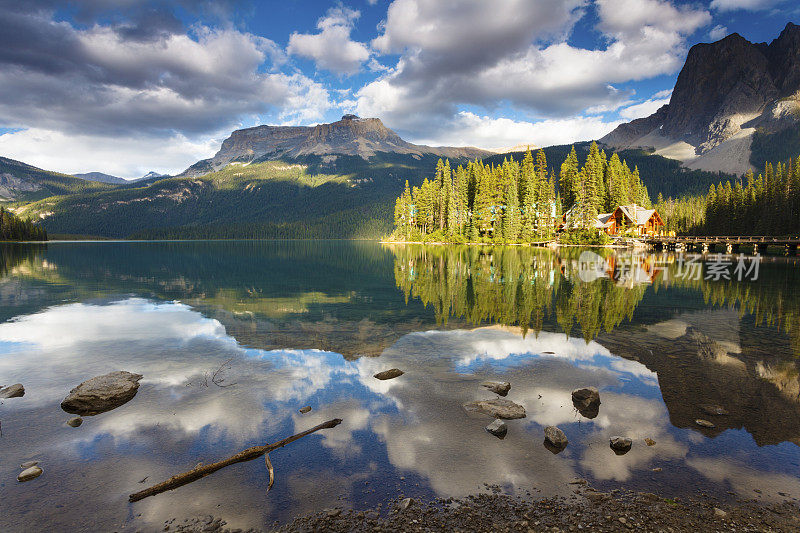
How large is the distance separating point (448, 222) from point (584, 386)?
4537 inches

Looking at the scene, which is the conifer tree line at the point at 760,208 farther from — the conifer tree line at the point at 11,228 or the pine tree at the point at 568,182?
the conifer tree line at the point at 11,228

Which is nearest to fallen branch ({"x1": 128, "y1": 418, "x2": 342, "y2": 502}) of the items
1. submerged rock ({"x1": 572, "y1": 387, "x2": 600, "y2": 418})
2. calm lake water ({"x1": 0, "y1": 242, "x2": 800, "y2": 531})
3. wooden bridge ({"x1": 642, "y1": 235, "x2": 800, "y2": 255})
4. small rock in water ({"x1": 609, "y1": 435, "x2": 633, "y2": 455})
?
calm lake water ({"x1": 0, "y1": 242, "x2": 800, "y2": 531})

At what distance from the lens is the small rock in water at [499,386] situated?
13984 mm

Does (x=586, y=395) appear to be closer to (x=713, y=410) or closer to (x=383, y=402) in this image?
(x=713, y=410)

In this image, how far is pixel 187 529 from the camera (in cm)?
746

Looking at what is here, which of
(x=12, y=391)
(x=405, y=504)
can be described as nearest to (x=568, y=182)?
(x=405, y=504)

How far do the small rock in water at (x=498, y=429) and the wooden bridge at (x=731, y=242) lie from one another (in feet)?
356

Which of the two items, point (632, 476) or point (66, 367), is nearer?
point (632, 476)

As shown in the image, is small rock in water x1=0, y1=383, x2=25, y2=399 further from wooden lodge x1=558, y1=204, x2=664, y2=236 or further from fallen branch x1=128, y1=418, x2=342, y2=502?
wooden lodge x1=558, y1=204, x2=664, y2=236

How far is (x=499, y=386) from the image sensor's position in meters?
14.2

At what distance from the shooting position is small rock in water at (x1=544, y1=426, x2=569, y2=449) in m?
10.3

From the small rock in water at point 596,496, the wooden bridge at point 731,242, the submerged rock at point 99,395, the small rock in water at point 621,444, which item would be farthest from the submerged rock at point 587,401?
the wooden bridge at point 731,242

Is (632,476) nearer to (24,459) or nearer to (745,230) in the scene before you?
(24,459)

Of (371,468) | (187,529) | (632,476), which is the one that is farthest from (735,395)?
(187,529)
